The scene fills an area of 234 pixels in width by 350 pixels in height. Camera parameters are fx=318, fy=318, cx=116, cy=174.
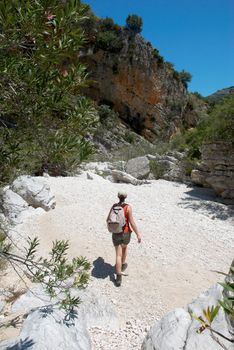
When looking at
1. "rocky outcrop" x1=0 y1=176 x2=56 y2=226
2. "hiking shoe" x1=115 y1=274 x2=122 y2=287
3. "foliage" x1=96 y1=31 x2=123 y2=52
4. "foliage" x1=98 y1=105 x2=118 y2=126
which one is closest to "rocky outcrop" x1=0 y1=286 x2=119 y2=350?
"hiking shoe" x1=115 y1=274 x2=122 y2=287

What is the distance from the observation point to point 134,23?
31.5 m

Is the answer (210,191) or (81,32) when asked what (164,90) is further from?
(81,32)

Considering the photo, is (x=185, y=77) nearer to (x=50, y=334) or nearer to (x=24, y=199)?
(x=24, y=199)

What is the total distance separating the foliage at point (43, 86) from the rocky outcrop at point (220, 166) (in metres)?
9.71

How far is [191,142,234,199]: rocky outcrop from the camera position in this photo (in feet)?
37.1

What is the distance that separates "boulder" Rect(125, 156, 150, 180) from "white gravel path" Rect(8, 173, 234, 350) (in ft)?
10.7

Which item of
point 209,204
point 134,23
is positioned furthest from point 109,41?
point 209,204

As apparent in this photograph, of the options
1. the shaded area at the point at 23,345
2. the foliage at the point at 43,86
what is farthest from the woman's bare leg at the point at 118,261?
the foliage at the point at 43,86

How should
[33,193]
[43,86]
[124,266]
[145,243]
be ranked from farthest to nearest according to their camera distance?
[33,193]
[145,243]
[124,266]
[43,86]

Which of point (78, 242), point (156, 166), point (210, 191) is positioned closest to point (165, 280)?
point (78, 242)

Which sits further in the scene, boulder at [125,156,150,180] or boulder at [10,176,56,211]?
boulder at [125,156,150,180]

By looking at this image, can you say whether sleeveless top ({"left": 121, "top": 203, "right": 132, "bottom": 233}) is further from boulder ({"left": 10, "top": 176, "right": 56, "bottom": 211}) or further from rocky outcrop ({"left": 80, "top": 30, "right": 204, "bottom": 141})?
rocky outcrop ({"left": 80, "top": 30, "right": 204, "bottom": 141})

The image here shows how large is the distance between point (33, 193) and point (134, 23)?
91.4ft

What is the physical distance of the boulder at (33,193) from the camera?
8719 mm
